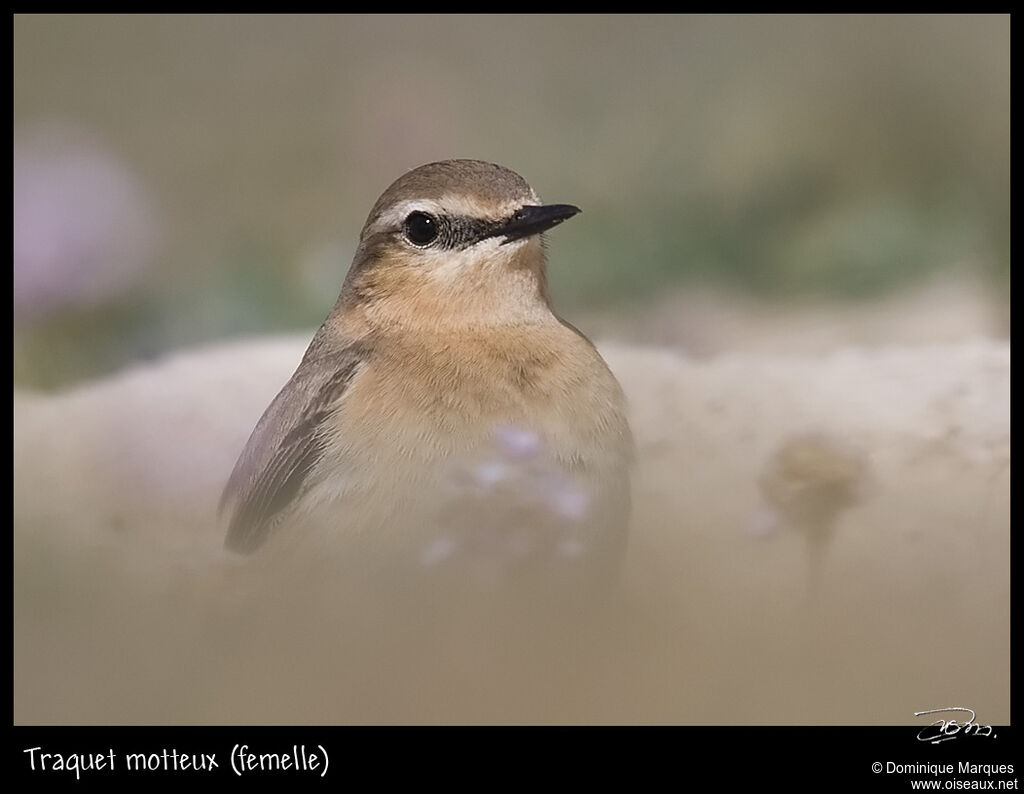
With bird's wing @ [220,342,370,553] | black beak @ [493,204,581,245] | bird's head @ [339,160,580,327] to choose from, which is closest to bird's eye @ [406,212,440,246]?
bird's head @ [339,160,580,327]

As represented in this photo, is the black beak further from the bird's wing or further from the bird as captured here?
the bird's wing

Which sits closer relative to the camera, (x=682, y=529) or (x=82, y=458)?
(x=682, y=529)

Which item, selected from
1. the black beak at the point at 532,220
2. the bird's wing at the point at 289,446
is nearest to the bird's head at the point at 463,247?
the black beak at the point at 532,220

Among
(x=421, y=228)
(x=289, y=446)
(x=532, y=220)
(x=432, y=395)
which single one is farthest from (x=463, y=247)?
(x=289, y=446)

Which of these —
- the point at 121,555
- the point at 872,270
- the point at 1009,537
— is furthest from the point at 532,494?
the point at 872,270

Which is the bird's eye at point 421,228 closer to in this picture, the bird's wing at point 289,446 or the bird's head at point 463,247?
the bird's head at point 463,247

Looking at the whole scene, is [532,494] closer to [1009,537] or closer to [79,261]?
[1009,537]

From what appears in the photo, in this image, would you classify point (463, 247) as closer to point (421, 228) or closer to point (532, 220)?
point (421, 228)

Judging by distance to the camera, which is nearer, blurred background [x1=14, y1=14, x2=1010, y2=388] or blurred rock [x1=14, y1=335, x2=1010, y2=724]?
blurred rock [x1=14, y1=335, x2=1010, y2=724]
